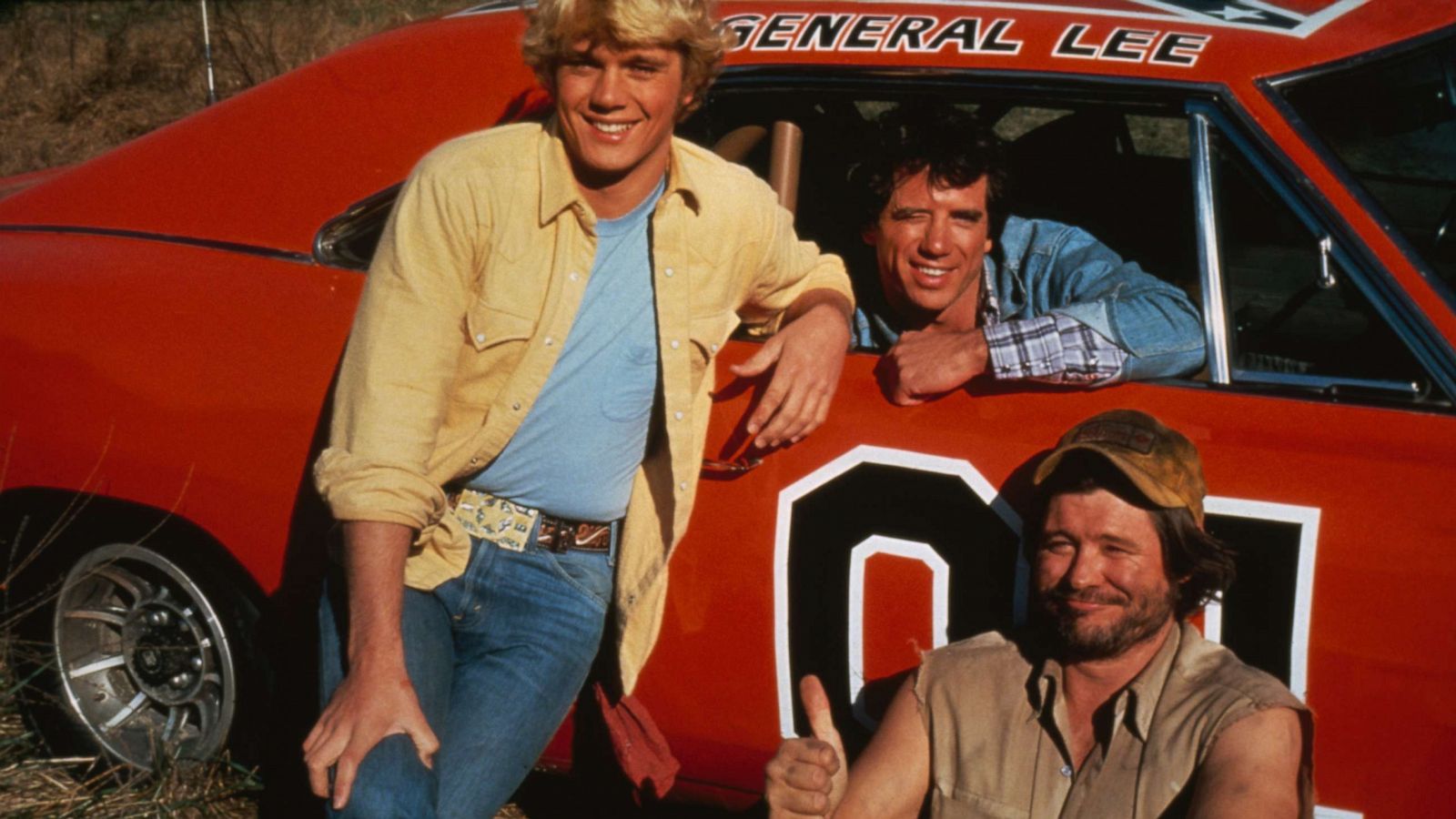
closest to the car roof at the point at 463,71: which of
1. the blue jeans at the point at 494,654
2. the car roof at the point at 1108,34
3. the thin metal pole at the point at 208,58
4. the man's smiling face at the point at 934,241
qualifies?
the car roof at the point at 1108,34

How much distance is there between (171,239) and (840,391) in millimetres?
1365

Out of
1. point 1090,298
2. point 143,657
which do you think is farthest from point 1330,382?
point 143,657

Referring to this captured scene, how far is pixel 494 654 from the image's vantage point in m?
2.78

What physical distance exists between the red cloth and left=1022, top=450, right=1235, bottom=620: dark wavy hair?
0.78 metres

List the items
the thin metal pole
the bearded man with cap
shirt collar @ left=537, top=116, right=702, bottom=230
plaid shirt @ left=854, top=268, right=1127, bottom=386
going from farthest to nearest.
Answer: the thin metal pole
plaid shirt @ left=854, top=268, right=1127, bottom=386
shirt collar @ left=537, top=116, right=702, bottom=230
the bearded man with cap

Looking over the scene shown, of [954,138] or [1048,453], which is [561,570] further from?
[954,138]

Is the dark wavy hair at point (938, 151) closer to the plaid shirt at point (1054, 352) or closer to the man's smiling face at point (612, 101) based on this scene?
the plaid shirt at point (1054, 352)

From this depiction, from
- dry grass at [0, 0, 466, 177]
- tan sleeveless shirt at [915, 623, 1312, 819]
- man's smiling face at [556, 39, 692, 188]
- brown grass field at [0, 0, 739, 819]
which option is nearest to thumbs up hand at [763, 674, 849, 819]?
tan sleeveless shirt at [915, 623, 1312, 819]

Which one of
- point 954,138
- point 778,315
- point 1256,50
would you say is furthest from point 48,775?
point 1256,50

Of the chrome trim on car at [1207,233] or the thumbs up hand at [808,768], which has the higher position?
the chrome trim on car at [1207,233]

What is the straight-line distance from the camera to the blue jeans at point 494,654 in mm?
2652

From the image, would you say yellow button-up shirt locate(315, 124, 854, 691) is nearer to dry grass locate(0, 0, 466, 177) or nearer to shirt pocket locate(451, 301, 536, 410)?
shirt pocket locate(451, 301, 536, 410)

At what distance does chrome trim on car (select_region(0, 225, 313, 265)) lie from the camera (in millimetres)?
3150

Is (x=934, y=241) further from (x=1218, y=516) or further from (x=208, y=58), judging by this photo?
(x=208, y=58)
